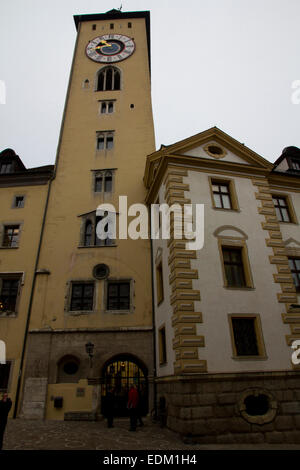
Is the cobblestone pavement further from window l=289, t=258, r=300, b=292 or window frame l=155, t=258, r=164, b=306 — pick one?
window l=289, t=258, r=300, b=292

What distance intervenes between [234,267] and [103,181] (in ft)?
37.2

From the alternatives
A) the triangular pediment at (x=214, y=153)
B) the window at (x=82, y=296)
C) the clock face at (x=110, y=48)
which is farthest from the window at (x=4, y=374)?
the clock face at (x=110, y=48)

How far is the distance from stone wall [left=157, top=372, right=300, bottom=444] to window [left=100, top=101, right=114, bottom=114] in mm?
21264

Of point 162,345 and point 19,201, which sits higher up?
point 19,201

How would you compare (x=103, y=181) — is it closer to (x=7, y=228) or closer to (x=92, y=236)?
(x=92, y=236)

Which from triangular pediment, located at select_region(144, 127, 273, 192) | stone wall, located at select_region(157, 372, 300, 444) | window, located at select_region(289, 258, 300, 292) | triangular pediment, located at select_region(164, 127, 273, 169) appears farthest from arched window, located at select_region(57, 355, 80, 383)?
triangular pediment, located at select_region(164, 127, 273, 169)

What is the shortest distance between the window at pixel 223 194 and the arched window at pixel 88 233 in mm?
8132

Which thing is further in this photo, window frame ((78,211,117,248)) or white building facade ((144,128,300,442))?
window frame ((78,211,117,248))

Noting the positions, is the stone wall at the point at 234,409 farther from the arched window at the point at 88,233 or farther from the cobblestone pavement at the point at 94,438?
the arched window at the point at 88,233

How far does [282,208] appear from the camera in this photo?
18000 millimetres

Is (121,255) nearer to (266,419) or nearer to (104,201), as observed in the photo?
(104,201)

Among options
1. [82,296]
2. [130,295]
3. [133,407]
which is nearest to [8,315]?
[82,296]

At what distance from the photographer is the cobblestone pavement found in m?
9.33

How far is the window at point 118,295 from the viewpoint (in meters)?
Result: 17.1
